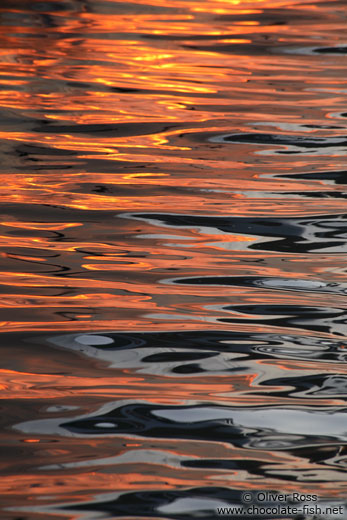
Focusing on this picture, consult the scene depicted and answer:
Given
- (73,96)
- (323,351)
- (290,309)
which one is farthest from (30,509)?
(73,96)

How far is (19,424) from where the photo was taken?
120 cm

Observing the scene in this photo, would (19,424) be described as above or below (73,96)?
below

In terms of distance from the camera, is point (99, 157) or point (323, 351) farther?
point (99, 157)

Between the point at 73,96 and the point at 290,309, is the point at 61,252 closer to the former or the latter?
the point at 290,309

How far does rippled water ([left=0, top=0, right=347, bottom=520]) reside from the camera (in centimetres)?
111

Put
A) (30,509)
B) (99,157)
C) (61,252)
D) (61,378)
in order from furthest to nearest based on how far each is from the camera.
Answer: (99,157), (61,252), (61,378), (30,509)

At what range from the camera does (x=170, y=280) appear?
66.3 inches

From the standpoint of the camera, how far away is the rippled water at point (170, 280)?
1.11 metres

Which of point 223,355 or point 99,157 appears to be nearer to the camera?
point 223,355

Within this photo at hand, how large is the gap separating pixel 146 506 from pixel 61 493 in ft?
0.36

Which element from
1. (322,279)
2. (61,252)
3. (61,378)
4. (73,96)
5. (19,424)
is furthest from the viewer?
(73,96)

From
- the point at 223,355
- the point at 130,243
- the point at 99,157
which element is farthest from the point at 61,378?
the point at 99,157

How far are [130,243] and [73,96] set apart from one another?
1219 millimetres

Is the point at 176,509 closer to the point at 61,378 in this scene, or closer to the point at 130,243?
the point at 61,378
